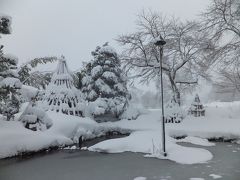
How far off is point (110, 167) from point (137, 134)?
642cm

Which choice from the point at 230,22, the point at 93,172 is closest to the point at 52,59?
the point at 93,172

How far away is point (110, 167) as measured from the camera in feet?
41.7

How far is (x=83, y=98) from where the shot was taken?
27875 millimetres

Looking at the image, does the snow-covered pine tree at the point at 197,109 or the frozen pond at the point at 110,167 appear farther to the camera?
the snow-covered pine tree at the point at 197,109

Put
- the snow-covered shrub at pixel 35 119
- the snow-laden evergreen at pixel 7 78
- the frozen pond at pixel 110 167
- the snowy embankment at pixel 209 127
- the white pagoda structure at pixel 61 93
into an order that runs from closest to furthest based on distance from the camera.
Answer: the frozen pond at pixel 110 167 → the snow-laden evergreen at pixel 7 78 → the snow-covered shrub at pixel 35 119 → the snowy embankment at pixel 209 127 → the white pagoda structure at pixel 61 93

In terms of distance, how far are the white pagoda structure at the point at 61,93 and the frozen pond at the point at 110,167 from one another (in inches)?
322

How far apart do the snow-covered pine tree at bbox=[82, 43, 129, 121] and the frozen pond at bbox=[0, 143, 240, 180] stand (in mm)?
11805

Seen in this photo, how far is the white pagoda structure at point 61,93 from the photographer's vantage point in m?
24.1

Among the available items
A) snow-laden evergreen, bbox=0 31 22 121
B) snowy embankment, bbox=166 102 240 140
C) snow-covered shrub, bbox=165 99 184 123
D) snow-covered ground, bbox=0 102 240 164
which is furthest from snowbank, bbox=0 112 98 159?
snow-covered shrub, bbox=165 99 184 123

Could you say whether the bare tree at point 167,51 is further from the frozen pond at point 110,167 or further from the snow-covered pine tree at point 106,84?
the frozen pond at point 110,167

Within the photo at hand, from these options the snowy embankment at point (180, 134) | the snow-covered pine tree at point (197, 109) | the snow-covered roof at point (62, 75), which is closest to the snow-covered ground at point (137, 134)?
the snowy embankment at point (180, 134)

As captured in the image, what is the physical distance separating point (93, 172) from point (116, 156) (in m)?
3.36

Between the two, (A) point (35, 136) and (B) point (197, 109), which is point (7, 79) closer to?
(A) point (35, 136)

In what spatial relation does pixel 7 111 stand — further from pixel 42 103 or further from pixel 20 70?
pixel 42 103
